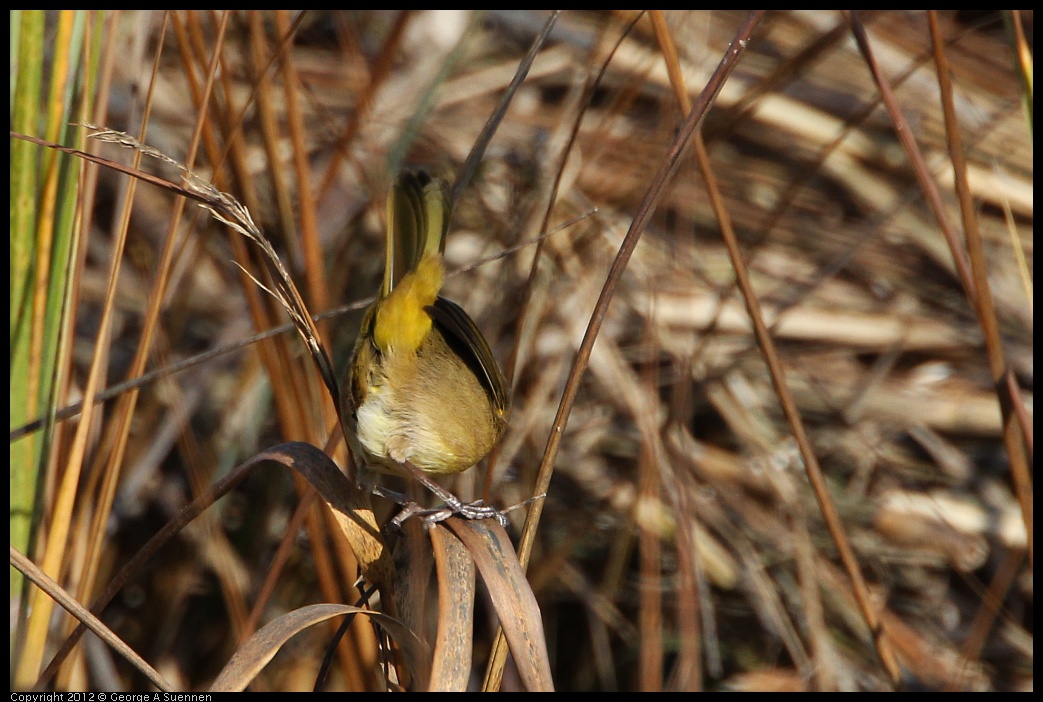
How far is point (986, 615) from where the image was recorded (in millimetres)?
2105

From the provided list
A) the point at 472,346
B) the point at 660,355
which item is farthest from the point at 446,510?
the point at 660,355

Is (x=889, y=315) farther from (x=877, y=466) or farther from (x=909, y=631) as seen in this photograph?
(x=909, y=631)

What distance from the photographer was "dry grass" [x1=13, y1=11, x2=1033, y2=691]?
6.75 feet

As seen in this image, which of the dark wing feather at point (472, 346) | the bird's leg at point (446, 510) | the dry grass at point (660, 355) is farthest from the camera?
the dry grass at point (660, 355)

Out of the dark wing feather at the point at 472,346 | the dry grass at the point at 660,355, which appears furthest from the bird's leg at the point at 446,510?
the dry grass at the point at 660,355

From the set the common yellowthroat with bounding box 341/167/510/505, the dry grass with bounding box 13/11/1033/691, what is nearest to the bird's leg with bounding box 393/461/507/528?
the common yellowthroat with bounding box 341/167/510/505

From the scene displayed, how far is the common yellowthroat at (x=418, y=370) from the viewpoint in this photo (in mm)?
1227

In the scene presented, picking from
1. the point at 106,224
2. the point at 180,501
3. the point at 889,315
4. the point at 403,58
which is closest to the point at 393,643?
the point at 180,501

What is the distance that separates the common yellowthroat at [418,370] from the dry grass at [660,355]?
0.34 m

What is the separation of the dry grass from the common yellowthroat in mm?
335

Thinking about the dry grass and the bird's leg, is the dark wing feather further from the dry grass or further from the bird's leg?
the dry grass

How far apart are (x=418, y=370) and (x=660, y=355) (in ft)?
4.47

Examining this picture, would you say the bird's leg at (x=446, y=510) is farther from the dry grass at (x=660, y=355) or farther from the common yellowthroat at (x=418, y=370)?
the dry grass at (x=660, y=355)

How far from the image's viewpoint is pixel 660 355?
2592mm
